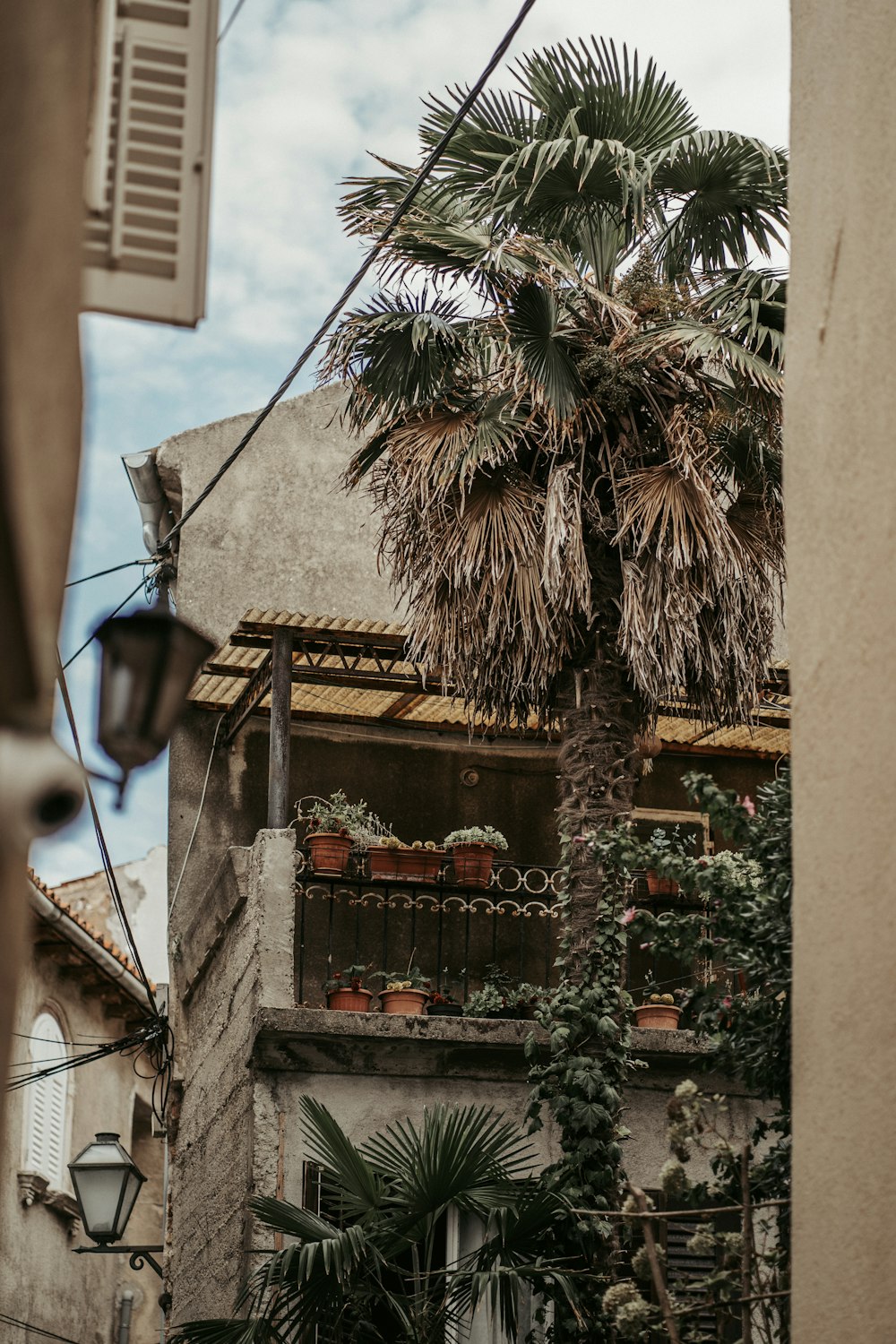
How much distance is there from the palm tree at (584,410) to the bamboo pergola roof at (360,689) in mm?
752

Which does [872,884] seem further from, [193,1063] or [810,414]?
[193,1063]

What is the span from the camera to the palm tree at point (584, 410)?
32.5ft

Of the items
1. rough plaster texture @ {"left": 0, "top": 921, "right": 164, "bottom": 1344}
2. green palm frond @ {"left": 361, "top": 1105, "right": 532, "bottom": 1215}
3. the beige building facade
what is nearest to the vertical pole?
green palm frond @ {"left": 361, "top": 1105, "right": 532, "bottom": 1215}

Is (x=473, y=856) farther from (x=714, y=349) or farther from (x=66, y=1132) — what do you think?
(x=66, y=1132)

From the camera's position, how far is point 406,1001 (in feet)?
35.4

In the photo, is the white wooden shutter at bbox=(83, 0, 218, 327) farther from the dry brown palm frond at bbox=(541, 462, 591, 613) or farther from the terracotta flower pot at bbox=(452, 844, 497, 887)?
the terracotta flower pot at bbox=(452, 844, 497, 887)

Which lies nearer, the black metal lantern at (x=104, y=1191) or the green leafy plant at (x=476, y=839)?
the black metal lantern at (x=104, y=1191)

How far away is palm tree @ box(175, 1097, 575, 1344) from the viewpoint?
825cm

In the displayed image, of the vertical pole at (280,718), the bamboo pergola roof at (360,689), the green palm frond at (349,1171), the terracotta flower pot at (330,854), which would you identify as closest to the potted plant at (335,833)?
the terracotta flower pot at (330,854)

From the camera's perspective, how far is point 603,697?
9891mm

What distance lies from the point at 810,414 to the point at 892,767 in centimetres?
135

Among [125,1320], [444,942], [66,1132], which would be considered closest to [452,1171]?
[444,942]

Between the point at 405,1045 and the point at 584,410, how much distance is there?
151 inches

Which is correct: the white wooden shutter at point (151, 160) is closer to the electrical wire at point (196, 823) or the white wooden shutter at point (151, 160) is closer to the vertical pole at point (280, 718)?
the vertical pole at point (280, 718)
